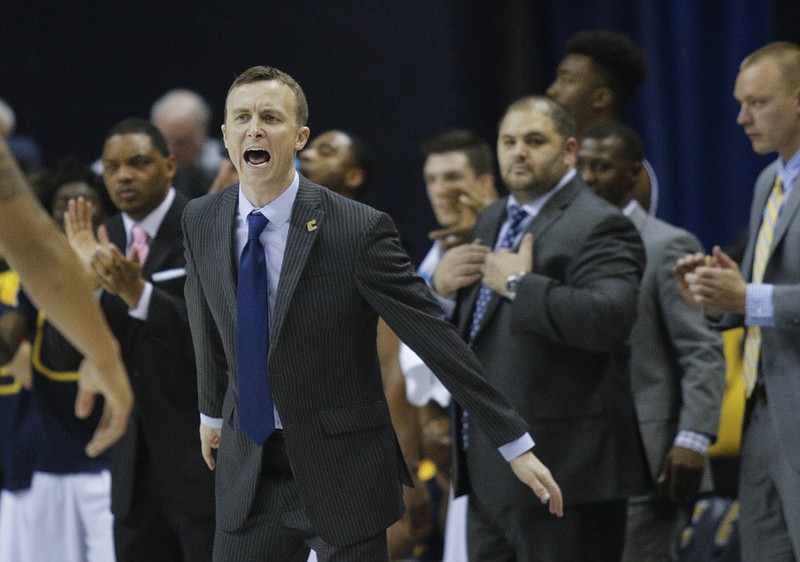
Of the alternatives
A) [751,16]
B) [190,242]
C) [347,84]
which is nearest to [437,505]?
[347,84]

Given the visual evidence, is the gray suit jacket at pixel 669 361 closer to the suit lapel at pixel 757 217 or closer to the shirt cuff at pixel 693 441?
the shirt cuff at pixel 693 441

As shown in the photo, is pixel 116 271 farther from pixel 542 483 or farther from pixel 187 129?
pixel 187 129

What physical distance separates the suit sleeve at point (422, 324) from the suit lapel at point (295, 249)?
0.43 ft

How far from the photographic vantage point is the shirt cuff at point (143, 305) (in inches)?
185

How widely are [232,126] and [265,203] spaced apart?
0.70 feet

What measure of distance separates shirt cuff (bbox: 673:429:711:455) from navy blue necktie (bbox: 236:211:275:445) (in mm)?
1861

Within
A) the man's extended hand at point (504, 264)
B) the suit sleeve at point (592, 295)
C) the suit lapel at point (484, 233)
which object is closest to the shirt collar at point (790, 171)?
the suit sleeve at point (592, 295)

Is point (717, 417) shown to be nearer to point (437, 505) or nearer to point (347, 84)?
point (437, 505)

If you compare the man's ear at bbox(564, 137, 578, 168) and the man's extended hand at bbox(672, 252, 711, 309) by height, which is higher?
the man's ear at bbox(564, 137, 578, 168)

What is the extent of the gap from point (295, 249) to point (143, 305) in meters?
1.40

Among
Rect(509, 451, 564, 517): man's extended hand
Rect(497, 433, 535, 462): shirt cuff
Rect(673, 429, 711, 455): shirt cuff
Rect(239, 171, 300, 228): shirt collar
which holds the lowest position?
Rect(673, 429, 711, 455): shirt cuff

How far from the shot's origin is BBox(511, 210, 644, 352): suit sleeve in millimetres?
4258

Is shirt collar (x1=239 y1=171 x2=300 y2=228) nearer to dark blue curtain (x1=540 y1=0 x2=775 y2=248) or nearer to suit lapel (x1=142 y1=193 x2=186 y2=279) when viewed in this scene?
suit lapel (x1=142 y1=193 x2=186 y2=279)

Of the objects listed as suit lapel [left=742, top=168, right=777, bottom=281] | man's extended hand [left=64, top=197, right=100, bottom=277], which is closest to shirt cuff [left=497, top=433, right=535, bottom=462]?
suit lapel [left=742, top=168, right=777, bottom=281]
